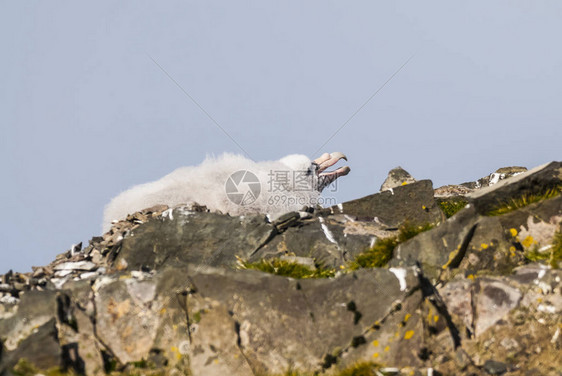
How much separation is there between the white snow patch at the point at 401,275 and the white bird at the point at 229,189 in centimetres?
580

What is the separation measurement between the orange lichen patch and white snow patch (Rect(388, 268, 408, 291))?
2590 millimetres

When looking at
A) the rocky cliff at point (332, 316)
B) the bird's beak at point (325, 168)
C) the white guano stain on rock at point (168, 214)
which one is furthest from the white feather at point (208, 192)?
the rocky cliff at point (332, 316)

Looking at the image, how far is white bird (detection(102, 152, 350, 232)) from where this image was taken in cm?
1412

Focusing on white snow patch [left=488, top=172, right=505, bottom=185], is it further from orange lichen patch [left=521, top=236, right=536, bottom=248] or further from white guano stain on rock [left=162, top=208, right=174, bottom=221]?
white guano stain on rock [left=162, top=208, right=174, bottom=221]

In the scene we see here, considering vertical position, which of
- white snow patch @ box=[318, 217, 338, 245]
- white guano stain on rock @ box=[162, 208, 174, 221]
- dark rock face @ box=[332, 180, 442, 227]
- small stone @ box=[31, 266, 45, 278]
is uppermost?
white guano stain on rock @ box=[162, 208, 174, 221]

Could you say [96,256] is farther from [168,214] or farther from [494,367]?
[494,367]

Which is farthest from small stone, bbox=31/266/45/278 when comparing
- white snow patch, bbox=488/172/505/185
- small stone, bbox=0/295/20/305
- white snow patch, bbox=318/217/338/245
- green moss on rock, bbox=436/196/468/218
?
white snow patch, bbox=488/172/505/185

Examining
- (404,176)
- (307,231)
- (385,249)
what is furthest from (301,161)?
(385,249)

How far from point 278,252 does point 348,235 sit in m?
1.38

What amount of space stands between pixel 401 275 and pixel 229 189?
6.81 m

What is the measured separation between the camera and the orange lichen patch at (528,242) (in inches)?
372

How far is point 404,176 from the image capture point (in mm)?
16125

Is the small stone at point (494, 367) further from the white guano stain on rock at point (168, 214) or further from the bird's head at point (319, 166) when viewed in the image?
the bird's head at point (319, 166)

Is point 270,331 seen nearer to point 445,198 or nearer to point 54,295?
point 54,295
